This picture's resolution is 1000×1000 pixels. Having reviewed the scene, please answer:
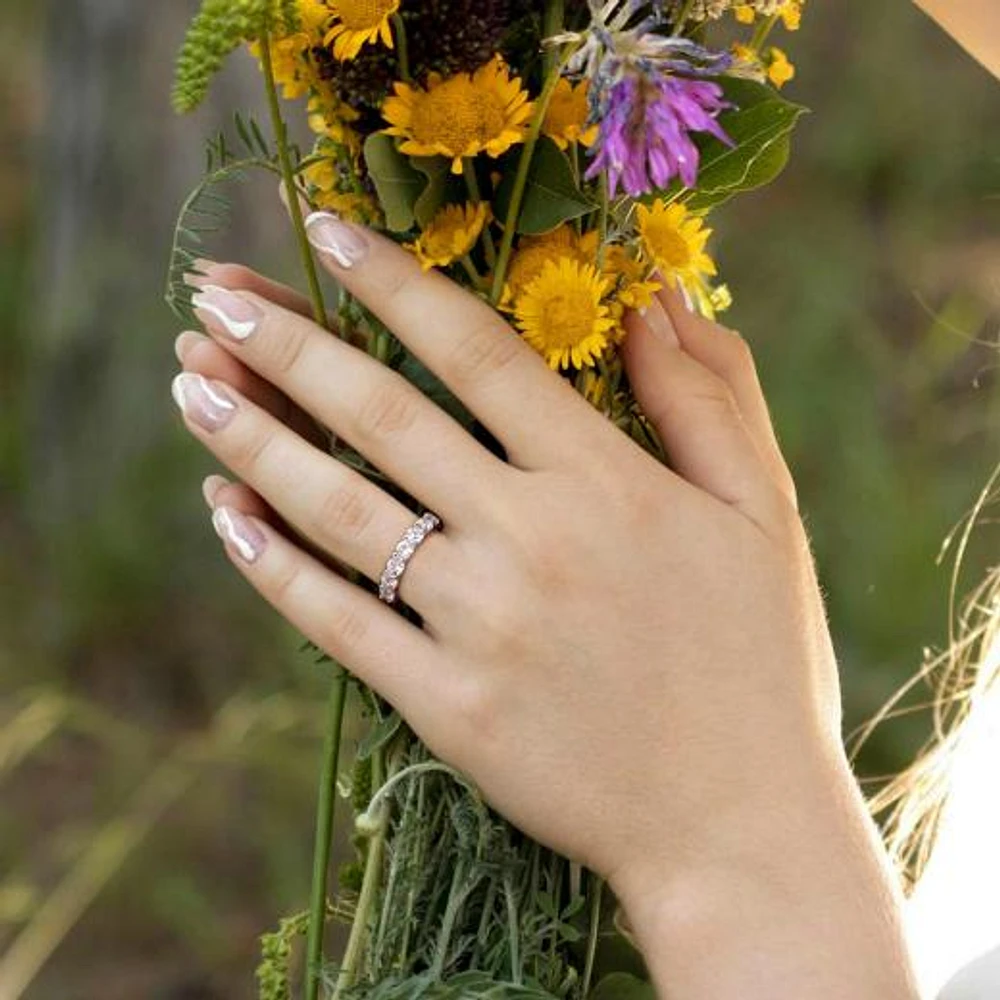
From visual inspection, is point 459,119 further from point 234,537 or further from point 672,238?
point 234,537

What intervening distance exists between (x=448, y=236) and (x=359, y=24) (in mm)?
113

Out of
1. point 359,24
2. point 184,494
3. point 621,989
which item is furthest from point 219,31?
point 184,494

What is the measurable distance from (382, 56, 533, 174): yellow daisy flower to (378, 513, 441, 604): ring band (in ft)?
0.59

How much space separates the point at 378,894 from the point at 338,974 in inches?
2.0

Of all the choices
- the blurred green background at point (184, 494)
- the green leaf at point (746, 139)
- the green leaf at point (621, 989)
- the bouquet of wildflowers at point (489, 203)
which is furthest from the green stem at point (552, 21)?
the blurred green background at point (184, 494)

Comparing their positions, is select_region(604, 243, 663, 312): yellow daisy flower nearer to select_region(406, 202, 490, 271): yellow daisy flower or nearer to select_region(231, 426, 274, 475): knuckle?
select_region(406, 202, 490, 271): yellow daisy flower

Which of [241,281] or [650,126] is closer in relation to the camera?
[650,126]

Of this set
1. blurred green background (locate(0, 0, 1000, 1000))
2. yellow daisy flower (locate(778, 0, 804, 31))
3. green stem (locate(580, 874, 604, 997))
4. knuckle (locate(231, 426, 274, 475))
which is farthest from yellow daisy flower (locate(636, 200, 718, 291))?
blurred green background (locate(0, 0, 1000, 1000))

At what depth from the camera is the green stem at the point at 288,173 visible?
0.91m

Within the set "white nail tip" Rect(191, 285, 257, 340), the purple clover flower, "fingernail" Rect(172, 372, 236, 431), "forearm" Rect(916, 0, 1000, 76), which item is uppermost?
Answer: "forearm" Rect(916, 0, 1000, 76)

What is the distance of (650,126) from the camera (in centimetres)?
85

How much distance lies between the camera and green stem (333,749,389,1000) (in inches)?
39.0

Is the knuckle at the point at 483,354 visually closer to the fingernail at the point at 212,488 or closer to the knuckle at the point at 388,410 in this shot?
the knuckle at the point at 388,410

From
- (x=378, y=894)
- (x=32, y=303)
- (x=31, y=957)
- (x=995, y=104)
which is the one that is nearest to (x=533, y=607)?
(x=378, y=894)
